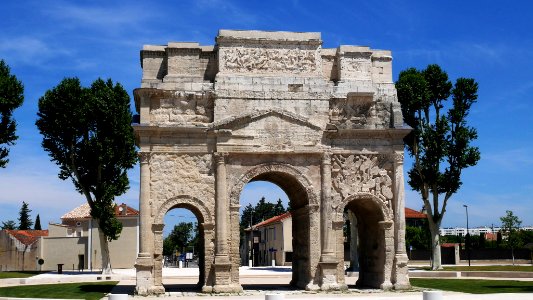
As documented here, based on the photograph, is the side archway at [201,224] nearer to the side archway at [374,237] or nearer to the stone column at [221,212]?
the stone column at [221,212]

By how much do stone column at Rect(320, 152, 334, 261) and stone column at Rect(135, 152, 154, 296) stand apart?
259 inches

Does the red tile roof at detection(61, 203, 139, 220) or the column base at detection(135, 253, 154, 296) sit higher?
the red tile roof at detection(61, 203, 139, 220)

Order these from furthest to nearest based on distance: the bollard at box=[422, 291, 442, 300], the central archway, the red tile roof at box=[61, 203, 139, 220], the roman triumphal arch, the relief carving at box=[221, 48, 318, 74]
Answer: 1. the red tile roof at box=[61, 203, 139, 220]
2. the relief carving at box=[221, 48, 318, 74]
3. the central archway
4. the roman triumphal arch
5. the bollard at box=[422, 291, 442, 300]

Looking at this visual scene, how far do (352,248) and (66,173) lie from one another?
18.9m

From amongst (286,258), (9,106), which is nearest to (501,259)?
(286,258)

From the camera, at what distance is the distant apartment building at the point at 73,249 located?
5662 centimetres

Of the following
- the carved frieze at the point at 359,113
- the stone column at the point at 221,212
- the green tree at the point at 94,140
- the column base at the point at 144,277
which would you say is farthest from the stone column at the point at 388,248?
the green tree at the point at 94,140

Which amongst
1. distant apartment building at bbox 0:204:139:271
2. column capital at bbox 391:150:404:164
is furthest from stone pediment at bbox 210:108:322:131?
distant apartment building at bbox 0:204:139:271

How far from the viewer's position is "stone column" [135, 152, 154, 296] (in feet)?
77.6

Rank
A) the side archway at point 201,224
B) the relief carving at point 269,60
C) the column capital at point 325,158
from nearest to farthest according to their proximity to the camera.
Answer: the side archway at point 201,224 → the column capital at point 325,158 → the relief carving at point 269,60

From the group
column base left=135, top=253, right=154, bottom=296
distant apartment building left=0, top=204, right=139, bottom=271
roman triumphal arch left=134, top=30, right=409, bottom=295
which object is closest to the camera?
column base left=135, top=253, right=154, bottom=296

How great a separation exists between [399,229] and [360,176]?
259 cm

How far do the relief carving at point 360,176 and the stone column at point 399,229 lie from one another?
1.13 ft

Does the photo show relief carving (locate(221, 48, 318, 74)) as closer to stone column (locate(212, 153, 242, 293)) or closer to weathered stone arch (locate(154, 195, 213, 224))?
stone column (locate(212, 153, 242, 293))
